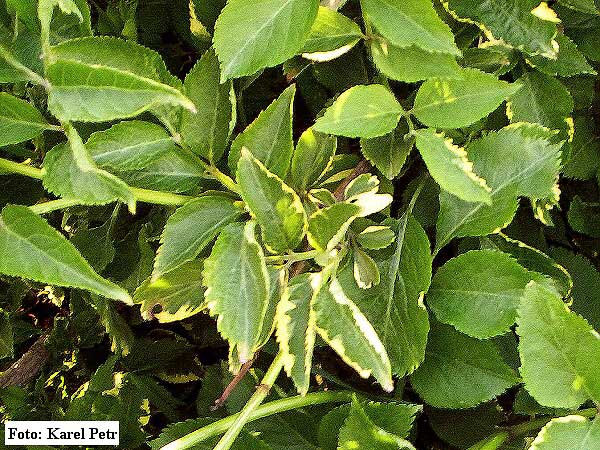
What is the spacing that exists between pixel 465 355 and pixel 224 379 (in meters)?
0.29

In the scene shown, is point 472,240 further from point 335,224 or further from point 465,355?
point 335,224

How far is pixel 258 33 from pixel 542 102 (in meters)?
0.33

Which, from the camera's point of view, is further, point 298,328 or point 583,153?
point 583,153

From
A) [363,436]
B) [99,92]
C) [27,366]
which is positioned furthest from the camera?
[27,366]

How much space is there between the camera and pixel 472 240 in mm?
683

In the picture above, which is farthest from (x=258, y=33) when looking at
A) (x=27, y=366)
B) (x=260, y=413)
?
(x=27, y=366)

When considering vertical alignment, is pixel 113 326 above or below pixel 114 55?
below

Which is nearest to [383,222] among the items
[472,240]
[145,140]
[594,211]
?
[472,240]

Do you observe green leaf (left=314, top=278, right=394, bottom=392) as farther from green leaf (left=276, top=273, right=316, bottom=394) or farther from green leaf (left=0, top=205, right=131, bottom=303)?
green leaf (left=0, top=205, right=131, bottom=303)

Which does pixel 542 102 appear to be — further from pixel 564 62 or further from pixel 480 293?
pixel 480 293

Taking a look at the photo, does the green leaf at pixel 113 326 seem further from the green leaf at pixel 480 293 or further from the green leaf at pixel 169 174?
the green leaf at pixel 480 293

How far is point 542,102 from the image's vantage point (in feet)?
2.19

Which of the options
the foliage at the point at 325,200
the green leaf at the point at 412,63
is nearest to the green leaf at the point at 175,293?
the foliage at the point at 325,200

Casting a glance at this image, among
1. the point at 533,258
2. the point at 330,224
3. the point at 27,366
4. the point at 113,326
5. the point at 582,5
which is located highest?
the point at 582,5
